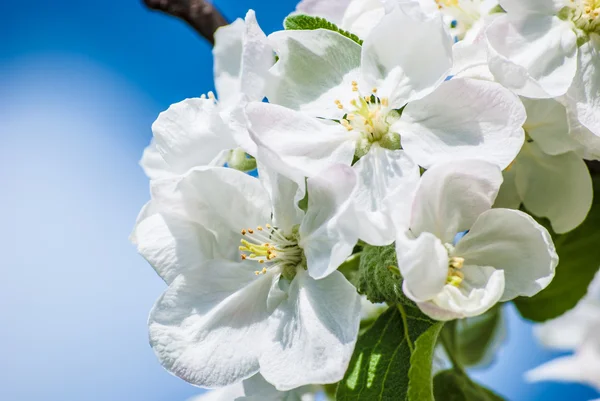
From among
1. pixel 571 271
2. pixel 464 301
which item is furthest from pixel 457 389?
pixel 464 301

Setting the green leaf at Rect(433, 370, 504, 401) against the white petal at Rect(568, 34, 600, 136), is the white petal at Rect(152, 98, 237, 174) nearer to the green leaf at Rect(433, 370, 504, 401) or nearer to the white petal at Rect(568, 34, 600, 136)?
the white petal at Rect(568, 34, 600, 136)

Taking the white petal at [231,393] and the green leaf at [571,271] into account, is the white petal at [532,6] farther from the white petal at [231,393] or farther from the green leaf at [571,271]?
the white petal at [231,393]

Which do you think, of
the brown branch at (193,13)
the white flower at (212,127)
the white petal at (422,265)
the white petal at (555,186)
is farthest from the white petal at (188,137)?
the brown branch at (193,13)

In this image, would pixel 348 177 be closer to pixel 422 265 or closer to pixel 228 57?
pixel 422 265

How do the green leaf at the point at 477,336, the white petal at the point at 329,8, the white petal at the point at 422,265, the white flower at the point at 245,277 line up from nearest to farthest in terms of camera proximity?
the white petal at the point at 422,265 → the white flower at the point at 245,277 → the white petal at the point at 329,8 → the green leaf at the point at 477,336

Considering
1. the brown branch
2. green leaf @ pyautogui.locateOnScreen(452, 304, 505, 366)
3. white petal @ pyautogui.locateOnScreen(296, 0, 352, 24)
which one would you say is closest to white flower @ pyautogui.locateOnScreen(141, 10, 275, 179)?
white petal @ pyautogui.locateOnScreen(296, 0, 352, 24)

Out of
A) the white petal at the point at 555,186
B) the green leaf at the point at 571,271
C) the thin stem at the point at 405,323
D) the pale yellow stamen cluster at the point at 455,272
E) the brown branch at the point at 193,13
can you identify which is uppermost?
the brown branch at the point at 193,13
